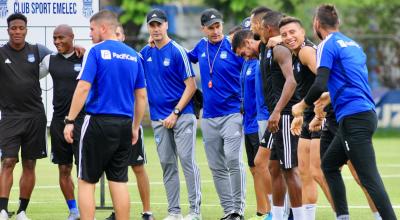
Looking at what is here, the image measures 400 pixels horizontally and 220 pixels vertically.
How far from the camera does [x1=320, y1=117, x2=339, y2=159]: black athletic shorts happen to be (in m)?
10.9

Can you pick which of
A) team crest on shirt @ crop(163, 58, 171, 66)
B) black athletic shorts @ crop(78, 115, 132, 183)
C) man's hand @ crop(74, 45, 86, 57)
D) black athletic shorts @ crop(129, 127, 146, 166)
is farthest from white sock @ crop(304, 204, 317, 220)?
Result: man's hand @ crop(74, 45, 86, 57)

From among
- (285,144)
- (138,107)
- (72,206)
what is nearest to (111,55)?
(138,107)

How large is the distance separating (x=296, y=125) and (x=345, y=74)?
0.81 m

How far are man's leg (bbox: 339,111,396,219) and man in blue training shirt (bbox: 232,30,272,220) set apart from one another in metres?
2.10

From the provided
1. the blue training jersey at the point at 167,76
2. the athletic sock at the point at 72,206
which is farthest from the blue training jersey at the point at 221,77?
the athletic sock at the point at 72,206

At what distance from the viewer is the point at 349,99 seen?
33.4ft

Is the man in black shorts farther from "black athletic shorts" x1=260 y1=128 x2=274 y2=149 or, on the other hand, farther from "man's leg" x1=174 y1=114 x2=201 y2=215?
"black athletic shorts" x1=260 y1=128 x2=274 y2=149

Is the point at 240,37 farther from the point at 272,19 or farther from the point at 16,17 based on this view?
the point at 16,17

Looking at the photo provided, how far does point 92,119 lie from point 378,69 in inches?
973

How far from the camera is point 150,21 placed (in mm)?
12719

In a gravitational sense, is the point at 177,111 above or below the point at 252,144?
above

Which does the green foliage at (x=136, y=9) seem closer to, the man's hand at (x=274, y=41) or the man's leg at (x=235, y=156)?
the man's leg at (x=235, y=156)

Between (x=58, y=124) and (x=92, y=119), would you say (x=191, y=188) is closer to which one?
(x=58, y=124)

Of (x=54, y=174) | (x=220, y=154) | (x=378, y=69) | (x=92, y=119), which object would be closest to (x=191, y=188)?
(x=220, y=154)
